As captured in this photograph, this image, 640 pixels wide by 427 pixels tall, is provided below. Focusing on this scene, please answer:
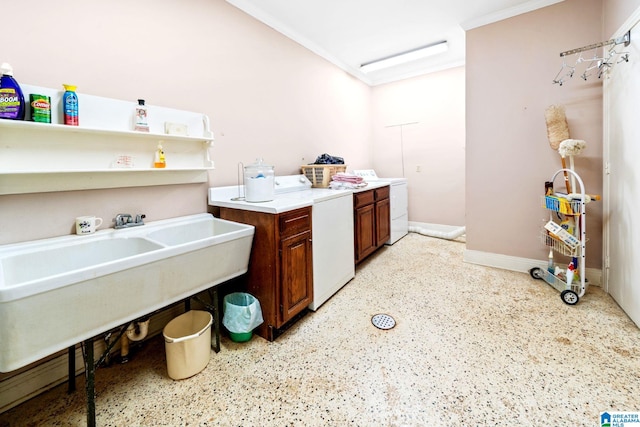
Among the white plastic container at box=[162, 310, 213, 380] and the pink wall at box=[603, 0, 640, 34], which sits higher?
the pink wall at box=[603, 0, 640, 34]

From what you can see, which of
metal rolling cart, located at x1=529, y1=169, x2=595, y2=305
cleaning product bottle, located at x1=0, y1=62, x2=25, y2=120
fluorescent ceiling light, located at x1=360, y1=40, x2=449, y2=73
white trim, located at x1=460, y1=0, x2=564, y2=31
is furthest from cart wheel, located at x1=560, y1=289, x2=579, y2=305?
cleaning product bottle, located at x1=0, y1=62, x2=25, y2=120

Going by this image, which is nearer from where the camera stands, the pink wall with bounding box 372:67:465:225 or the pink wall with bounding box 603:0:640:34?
the pink wall with bounding box 603:0:640:34

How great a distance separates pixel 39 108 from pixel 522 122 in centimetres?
374

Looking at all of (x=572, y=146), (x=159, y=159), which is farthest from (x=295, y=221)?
(x=572, y=146)

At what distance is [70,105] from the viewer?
140cm

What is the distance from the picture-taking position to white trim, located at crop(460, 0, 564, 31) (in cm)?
257

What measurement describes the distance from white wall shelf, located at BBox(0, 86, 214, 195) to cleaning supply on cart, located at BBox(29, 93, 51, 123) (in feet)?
0.14

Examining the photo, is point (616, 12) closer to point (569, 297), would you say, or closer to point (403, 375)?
point (569, 297)

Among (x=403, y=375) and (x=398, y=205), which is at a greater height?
(x=398, y=205)

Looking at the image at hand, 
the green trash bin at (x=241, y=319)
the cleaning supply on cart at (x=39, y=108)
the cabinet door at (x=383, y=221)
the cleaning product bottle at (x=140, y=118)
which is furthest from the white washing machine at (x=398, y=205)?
the cleaning supply on cart at (x=39, y=108)

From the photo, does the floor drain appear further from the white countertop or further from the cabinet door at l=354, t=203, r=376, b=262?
the white countertop

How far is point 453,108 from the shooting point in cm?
404

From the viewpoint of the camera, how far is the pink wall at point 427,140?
13.3 feet

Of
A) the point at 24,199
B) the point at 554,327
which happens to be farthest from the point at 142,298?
the point at 554,327
